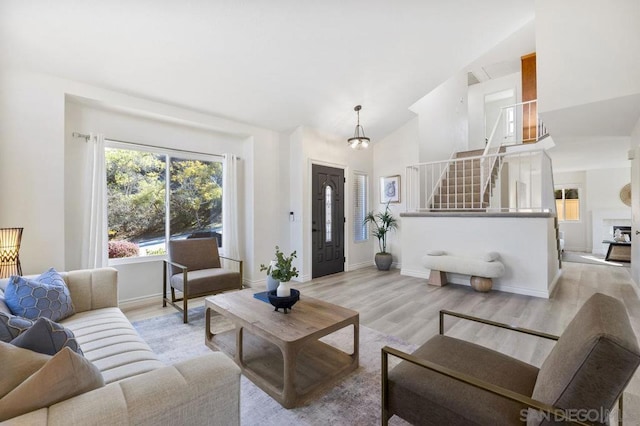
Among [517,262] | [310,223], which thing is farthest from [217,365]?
[517,262]

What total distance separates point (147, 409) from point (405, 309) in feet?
10.6

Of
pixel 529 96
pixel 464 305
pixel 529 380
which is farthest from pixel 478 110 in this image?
pixel 529 380

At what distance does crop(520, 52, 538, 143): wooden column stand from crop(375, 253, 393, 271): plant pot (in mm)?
4408

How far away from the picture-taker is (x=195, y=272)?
3.68 m

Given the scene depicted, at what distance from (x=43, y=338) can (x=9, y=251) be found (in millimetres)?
2279

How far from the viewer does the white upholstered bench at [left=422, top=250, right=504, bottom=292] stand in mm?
4160

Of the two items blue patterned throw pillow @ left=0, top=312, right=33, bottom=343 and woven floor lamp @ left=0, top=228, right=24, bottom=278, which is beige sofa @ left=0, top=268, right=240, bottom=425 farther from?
woven floor lamp @ left=0, top=228, right=24, bottom=278

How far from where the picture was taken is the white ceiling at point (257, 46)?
2635mm

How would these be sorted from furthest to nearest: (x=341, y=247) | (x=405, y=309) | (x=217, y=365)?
(x=341, y=247) < (x=405, y=309) < (x=217, y=365)

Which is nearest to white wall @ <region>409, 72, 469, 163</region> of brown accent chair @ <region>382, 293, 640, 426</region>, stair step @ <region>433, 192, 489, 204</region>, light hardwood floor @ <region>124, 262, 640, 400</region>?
stair step @ <region>433, 192, 489, 204</region>

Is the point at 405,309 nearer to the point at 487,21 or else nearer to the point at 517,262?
the point at 517,262

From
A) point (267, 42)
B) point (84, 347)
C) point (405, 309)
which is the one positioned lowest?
point (405, 309)

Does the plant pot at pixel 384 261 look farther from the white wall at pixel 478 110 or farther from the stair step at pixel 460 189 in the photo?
the white wall at pixel 478 110

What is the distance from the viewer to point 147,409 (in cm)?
94
